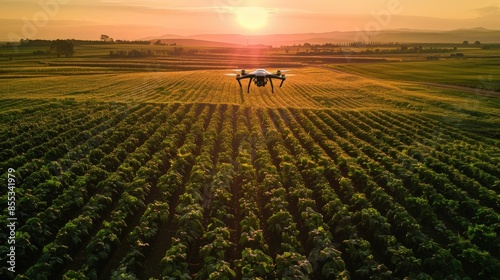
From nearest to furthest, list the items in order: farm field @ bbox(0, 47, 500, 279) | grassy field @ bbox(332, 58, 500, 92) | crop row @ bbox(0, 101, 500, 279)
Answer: crop row @ bbox(0, 101, 500, 279)
farm field @ bbox(0, 47, 500, 279)
grassy field @ bbox(332, 58, 500, 92)

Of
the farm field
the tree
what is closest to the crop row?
the farm field

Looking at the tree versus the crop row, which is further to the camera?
the tree

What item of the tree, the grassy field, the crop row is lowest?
the crop row

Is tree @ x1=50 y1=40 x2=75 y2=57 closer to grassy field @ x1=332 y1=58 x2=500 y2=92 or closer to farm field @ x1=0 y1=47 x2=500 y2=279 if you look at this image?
grassy field @ x1=332 y1=58 x2=500 y2=92

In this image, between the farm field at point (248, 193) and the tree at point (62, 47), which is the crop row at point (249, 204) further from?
the tree at point (62, 47)

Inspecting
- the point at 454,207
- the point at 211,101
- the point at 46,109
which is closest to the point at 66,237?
the point at 454,207

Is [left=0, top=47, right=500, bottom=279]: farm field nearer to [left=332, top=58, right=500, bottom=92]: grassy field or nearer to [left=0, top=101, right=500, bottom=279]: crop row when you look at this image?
[left=0, top=101, right=500, bottom=279]: crop row

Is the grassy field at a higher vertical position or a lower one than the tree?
lower

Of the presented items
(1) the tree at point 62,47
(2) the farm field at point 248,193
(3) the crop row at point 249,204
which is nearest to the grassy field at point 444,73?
(2) the farm field at point 248,193

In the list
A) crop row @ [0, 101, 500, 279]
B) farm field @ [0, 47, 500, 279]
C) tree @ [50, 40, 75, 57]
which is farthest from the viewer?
tree @ [50, 40, 75, 57]
